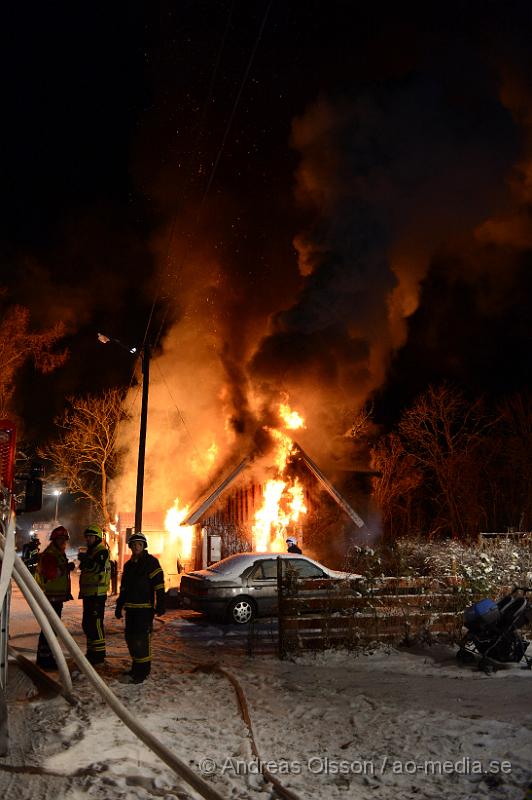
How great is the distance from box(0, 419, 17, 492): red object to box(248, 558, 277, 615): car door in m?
6.18

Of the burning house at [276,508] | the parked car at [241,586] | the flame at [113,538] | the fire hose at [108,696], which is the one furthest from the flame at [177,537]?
the fire hose at [108,696]

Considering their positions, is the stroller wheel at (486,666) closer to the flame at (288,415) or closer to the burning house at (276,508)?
the burning house at (276,508)

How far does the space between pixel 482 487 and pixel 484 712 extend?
25545mm

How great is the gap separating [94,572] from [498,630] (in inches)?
193

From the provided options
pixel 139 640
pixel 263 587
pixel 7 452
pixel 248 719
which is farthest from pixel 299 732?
pixel 263 587

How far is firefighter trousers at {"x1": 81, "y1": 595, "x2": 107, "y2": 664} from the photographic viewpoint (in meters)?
7.51

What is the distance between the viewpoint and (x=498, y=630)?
7059mm

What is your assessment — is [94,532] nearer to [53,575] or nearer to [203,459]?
[53,575]

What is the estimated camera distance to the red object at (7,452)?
659cm

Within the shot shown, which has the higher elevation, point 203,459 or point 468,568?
point 203,459

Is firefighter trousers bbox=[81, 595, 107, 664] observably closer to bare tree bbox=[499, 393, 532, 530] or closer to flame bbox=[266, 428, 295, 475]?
flame bbox=[266, 428, 295, 475]

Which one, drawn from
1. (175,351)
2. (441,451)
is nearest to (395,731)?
(175,351)

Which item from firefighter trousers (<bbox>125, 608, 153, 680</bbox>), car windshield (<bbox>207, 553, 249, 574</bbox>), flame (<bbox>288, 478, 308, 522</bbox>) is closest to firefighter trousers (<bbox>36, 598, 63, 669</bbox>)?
firefighter trousers (<bbox>125, 608, 153, 680</bbox>)

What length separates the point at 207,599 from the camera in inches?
453
